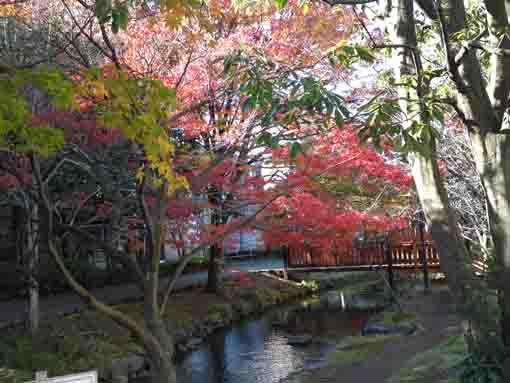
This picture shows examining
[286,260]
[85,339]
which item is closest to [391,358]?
[85,339]

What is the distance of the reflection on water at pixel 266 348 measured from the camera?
10117 mm

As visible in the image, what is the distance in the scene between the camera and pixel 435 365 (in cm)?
695

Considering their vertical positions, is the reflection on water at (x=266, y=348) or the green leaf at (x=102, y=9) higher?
the green leaf at (x=102, y=9)

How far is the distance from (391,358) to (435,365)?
1.65m

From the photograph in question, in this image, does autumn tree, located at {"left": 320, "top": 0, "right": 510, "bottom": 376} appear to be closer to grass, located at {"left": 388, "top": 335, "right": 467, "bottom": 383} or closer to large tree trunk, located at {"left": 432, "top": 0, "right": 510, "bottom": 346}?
large tree trunk, located at {"left": 432, "top": 0, "right": 510, "bottom": 346}

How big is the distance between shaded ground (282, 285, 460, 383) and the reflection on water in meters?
1.02

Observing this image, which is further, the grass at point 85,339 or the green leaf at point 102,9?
the grass at point 85,339

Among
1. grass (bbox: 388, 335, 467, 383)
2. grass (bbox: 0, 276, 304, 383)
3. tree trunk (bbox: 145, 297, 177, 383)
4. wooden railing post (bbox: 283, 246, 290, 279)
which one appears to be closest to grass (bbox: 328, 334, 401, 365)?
grass (bbox: 388, 335, 467, 383)

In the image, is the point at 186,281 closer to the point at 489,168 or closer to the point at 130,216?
the point at 130,216

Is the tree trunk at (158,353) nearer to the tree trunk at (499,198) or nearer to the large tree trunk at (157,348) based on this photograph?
the large tree trunk at (157,348)

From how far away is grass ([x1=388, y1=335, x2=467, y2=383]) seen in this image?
21.0ft

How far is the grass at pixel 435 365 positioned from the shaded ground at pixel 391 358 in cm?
2

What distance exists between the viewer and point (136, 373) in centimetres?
991

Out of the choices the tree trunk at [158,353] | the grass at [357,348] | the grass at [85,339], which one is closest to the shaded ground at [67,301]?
the grass at [85,339]
